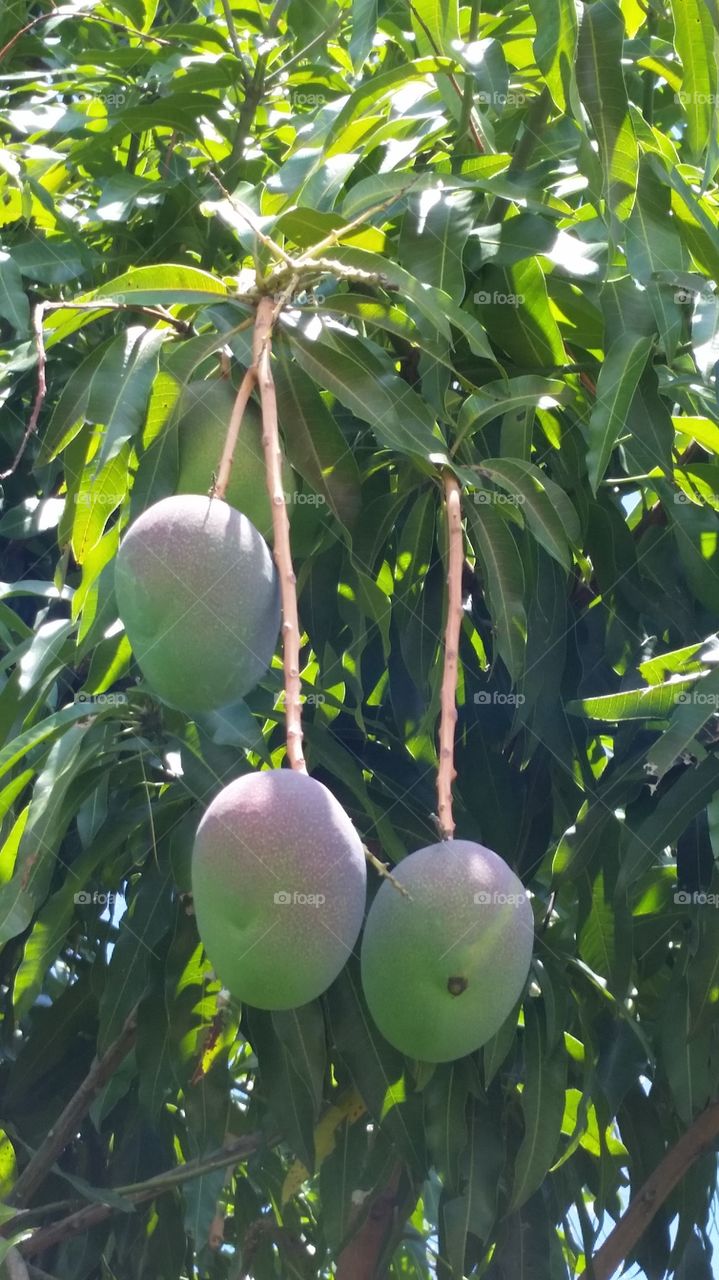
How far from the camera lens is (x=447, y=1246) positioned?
177 cm

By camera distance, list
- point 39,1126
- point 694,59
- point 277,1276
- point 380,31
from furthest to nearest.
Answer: point 277,1276 < point 39,1126 < point 380,31 < point 694,59

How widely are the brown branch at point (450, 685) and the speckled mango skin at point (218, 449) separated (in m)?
0.16

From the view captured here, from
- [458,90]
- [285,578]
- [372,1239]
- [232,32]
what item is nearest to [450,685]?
[285,578]

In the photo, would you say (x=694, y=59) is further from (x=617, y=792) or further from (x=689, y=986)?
(x=689, y=986)

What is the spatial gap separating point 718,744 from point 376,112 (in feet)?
2.66

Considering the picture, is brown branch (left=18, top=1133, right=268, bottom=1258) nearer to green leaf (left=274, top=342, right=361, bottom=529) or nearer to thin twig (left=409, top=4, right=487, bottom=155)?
green leaf (left=274, top=342, right=361, bottom=529)

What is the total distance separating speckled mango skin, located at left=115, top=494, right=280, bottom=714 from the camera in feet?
3.22

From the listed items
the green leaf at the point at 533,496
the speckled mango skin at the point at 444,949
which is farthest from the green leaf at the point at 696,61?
the speckled mango skin at the point at 444,949

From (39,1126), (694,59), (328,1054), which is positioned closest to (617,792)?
(328,1054)

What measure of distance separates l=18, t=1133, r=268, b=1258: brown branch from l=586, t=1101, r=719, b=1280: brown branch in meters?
0.45

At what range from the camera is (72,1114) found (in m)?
1.91

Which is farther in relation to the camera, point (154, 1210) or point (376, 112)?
point (154, 1210)

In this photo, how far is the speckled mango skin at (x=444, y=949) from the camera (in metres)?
0.94

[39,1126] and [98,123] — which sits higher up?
[98,123]
